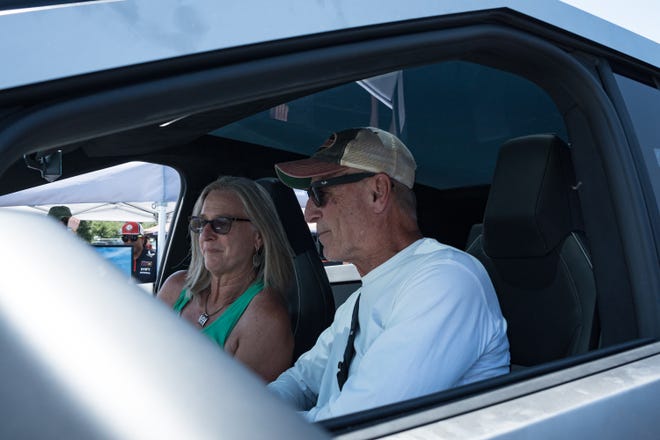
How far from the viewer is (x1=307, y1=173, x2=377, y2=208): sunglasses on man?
7.11 ft

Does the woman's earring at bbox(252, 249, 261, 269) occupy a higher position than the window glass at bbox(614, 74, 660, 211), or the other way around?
the window glass at bbox(614, 74, 660, 211)

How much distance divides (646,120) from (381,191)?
824mm

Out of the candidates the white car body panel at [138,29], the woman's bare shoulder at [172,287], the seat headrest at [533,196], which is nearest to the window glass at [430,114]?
the seat headrest at [533,196]

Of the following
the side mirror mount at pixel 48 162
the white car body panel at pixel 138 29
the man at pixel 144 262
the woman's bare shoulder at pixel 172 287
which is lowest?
the woman's bare shoulder at pixel 172 287

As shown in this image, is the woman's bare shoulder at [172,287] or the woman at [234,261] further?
the woman's bare shoulder at [172,287]

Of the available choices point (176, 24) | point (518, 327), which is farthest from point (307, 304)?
point (176, 24)

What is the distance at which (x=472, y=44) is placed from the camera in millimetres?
1324

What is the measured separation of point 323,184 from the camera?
221 centimetres

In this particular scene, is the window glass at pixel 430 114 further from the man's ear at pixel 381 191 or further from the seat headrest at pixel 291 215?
the man's ear at pixel 381 191

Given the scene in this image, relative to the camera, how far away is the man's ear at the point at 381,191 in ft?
7.04

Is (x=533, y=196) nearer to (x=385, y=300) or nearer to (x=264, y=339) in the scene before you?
(x=385, y=300)

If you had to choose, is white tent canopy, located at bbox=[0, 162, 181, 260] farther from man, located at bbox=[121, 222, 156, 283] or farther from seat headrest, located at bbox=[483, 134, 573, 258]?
seat headrest, located at bbox=[483, 134, 573, 258]

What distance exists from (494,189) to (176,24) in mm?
1344

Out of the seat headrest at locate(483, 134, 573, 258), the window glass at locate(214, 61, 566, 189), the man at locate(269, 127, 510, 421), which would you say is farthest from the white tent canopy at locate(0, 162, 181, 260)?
the seat headrest at locate(483, 134, 573, 258)
